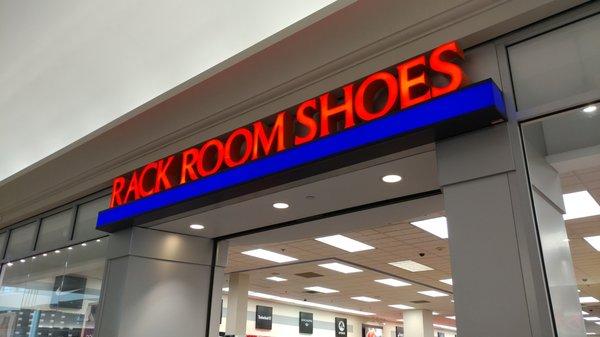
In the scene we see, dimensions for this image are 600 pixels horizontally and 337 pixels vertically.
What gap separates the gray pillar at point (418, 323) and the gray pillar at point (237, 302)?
8.66 metres

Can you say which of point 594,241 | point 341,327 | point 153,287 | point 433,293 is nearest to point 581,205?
point 594,241

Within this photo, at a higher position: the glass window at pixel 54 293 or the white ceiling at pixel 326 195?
the white ceiling at pixel 326 195

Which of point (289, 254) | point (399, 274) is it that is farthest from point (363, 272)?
point (289, 254)

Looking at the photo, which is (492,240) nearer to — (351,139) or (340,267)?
(351,139)

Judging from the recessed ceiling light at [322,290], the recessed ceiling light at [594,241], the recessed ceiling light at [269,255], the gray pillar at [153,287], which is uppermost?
the recessed ceiling light at [269,255]

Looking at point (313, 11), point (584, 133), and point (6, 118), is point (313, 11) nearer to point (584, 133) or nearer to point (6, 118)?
point (584, 133)

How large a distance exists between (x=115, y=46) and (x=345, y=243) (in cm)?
631

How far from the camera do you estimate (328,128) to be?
349 centimetres

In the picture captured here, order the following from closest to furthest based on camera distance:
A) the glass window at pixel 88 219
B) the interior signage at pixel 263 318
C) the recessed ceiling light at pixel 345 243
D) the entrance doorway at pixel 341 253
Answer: the entrance doorway at pixel 341 253 < the glass window at pixel 88 219 < the recessed ceiling light at pixel 345 243 < the interior signage at pixel 263 318

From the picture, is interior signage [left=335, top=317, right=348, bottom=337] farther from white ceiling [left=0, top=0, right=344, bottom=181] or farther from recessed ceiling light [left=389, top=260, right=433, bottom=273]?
white ceiling [left=0, top=0, right=344, bottom=181]

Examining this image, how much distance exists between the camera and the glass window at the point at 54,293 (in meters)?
5.67

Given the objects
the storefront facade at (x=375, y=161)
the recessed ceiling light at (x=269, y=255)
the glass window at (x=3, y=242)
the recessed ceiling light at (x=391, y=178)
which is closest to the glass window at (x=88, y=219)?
the storefront facade at (x=375, y=161)

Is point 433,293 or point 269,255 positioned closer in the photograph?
point 269,255

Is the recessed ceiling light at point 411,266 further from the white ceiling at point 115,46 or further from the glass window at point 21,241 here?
the white ceiling at point 115,46
